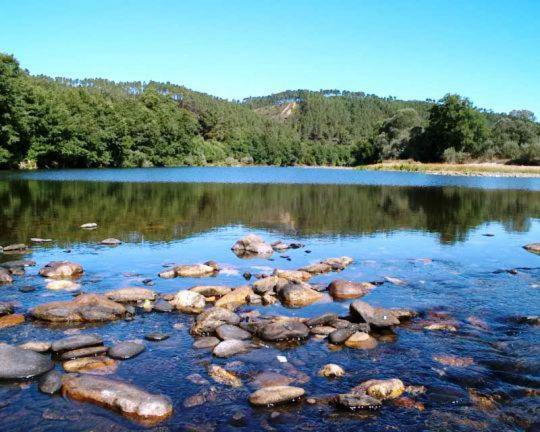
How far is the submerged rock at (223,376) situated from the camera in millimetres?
11211

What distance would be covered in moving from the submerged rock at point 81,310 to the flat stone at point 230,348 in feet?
13.9

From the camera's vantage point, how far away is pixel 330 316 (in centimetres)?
1534

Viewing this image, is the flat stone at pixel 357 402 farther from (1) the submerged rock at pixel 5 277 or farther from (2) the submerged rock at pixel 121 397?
(1) the submerged rock at pixel 5 277

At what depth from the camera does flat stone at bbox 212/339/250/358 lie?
12.8 meters

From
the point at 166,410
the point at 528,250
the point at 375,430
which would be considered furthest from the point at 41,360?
the point at 528,250

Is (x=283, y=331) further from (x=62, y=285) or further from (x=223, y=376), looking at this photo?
(x=62, y=285)

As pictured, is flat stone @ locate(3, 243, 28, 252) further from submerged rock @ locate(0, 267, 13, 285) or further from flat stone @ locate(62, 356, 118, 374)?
flat stone @ locate(62, 356, 118, 374)

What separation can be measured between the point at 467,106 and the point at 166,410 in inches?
6161

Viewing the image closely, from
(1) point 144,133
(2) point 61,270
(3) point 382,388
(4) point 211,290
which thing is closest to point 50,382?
(3) point 382,388

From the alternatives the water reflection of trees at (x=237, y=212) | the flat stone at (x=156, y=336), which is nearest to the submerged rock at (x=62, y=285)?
the flat stone at (x=156, y=336)

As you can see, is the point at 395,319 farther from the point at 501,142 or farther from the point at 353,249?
the point at 501,142

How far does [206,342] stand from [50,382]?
13.3 ft

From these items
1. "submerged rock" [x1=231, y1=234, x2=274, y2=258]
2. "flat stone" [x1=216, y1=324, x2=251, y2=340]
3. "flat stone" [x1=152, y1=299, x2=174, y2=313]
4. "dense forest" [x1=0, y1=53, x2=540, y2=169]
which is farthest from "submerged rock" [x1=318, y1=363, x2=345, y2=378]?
"dense forest" [x1=0, y1=53, x2=540, y2=169]

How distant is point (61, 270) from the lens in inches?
813
